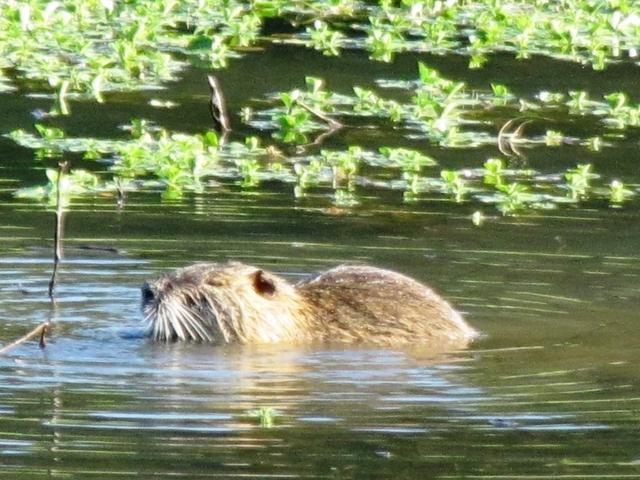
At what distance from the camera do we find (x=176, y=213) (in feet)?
33.3

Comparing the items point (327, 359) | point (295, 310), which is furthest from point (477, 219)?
point (327, 359)

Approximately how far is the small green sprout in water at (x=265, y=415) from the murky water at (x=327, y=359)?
0.12ft

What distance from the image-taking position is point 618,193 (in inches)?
421

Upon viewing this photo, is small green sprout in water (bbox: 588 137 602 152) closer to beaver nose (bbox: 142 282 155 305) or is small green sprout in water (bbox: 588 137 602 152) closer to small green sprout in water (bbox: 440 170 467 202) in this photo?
small green sprout in water (bbox: 440 170 467 202)

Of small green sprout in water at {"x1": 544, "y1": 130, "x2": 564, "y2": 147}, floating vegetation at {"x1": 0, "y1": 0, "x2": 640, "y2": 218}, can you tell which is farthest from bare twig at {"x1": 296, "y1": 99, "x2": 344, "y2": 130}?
small green sprout in water at {"x1": 544, "y1": 130, "x2": 564, "y2": 147}

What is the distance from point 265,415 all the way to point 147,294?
1.67 m

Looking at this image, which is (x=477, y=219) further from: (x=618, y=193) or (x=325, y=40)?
(x=325, y=40)

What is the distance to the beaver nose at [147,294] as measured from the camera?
8188 millimetres

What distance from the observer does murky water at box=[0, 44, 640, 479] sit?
632 centimetres

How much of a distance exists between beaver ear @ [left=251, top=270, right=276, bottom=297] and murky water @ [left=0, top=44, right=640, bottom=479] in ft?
0.91

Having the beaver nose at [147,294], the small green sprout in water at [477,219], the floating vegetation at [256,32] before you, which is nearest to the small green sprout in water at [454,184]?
the small green sprout in water at [477,219]

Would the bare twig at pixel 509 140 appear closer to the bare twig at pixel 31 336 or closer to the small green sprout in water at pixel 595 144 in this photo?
the small green sprout in water at pixel 595 144

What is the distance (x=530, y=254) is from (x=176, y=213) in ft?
6.29

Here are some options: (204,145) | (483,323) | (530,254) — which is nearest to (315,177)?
(204,145)
